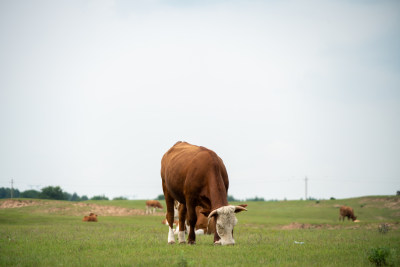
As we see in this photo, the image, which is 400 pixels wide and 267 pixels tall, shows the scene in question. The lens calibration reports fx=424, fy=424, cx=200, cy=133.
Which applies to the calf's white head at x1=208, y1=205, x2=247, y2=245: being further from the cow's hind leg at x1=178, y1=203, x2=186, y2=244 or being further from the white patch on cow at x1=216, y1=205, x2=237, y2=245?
the cow's hind leg at x1=178, y1=203, x2=186, y2=244

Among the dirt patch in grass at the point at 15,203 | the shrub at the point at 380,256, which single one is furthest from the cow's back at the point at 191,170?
the dirt patch in grass at the point at 15,203

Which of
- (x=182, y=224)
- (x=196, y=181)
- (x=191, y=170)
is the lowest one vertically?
(x=182, y=224)

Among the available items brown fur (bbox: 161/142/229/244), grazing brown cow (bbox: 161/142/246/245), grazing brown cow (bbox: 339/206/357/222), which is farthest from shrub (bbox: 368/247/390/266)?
grazing brown cow (bbox: 339/206/357/222)

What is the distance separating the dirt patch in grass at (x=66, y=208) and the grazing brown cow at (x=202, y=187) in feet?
119

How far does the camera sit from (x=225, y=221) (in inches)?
475

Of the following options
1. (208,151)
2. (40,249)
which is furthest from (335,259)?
(40,249)

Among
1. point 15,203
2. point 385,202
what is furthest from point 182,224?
point 385,202

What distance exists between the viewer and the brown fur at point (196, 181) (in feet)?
42.5

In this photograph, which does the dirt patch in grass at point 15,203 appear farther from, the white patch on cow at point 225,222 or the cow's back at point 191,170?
the white patch on cow at point 225,222

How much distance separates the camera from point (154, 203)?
5553 centimetres

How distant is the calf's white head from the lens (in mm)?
12031

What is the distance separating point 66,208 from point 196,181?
40.2 metres

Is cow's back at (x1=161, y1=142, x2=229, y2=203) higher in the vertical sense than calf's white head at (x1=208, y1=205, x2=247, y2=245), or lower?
higher

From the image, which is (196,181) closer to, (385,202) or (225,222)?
(225,222)
